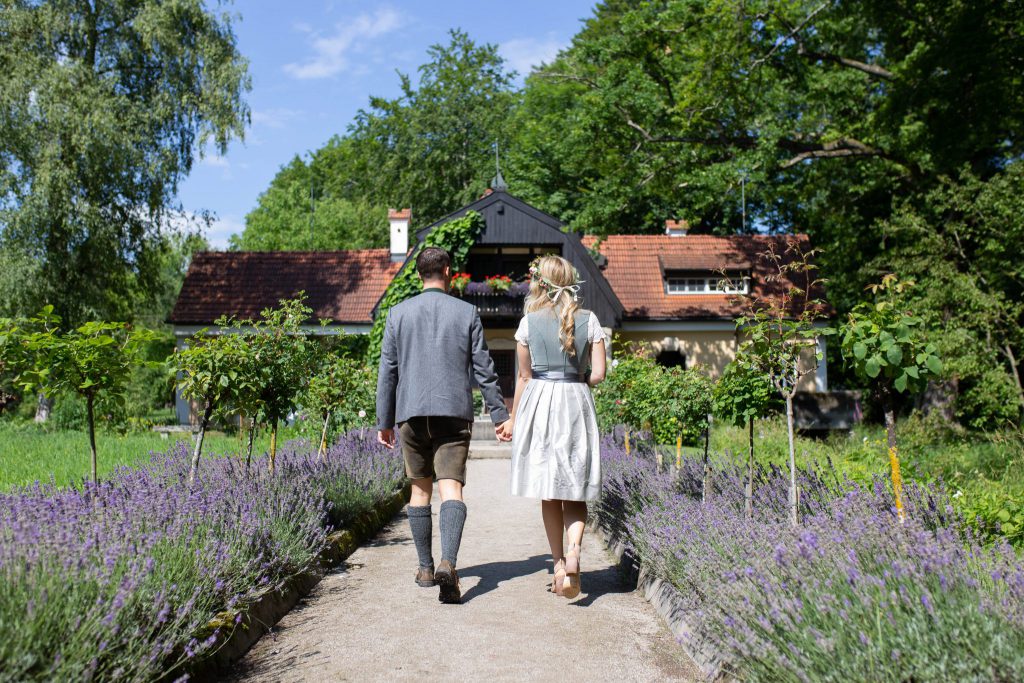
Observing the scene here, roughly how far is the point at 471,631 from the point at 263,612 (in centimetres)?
115

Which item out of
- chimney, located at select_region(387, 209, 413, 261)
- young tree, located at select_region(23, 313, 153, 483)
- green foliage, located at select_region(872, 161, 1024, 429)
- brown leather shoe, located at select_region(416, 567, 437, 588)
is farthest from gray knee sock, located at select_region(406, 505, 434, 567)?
chimney, located at select_region(387, 209, 413, 261)

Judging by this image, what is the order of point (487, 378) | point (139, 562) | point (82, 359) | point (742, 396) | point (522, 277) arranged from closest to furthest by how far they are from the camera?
point (139, 562) → point (487, 378) → point (82, 359) → point (742, 396) → point (522, 277)

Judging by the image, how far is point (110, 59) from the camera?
76.8ft

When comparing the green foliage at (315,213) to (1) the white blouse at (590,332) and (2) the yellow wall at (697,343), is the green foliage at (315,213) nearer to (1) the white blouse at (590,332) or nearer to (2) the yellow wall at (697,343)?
(2) the yellow wall at (697,343)

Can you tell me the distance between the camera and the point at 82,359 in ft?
19.5

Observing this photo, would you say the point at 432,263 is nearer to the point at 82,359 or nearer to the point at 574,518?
the point at 574,518

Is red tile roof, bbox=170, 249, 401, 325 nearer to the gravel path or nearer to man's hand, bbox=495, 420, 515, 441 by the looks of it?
the gravel path

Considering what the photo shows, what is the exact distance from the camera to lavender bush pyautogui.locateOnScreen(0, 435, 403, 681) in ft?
9.43

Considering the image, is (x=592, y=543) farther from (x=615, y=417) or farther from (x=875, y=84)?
(x=875, y=84)

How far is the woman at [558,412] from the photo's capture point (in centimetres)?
513

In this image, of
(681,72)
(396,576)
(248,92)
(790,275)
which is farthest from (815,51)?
(396,576)

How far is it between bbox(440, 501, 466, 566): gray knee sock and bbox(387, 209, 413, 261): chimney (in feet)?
80.3

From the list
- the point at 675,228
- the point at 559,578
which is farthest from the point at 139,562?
the point at 675,228

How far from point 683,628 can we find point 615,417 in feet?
33.3
